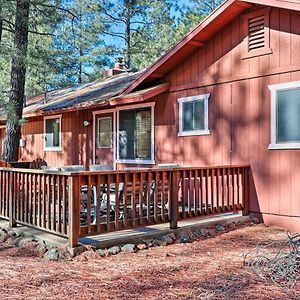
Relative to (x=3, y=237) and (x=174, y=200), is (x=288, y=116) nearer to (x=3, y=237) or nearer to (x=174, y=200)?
(x=174, y=200)

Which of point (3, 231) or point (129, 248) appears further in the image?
point (3, 231)

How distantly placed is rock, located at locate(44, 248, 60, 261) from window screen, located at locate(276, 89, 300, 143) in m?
4.42

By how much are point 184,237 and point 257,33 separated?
4.25 m

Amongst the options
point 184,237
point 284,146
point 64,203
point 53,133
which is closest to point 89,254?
point 64,203

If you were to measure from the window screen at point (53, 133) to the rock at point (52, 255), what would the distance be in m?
8.50

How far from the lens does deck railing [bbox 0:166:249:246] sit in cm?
544

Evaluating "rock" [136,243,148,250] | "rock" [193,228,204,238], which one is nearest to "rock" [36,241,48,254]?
"rock" [136,243,148,250]

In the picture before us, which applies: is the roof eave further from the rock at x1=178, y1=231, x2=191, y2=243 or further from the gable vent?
the rock at x1=178, y1=231, x2=191, y2=243

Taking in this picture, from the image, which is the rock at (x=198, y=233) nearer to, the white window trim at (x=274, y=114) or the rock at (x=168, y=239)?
the rock at (x=168, y=239)

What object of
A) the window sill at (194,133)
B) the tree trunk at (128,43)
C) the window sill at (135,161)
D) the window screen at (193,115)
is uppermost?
the tree trunk at (128,43)

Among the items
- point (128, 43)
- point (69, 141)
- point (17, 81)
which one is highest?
point (128, 43)

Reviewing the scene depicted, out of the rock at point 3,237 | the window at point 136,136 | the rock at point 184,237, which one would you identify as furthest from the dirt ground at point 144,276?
the window at point 136,136

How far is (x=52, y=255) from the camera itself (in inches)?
209

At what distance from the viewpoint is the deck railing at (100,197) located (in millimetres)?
5441
